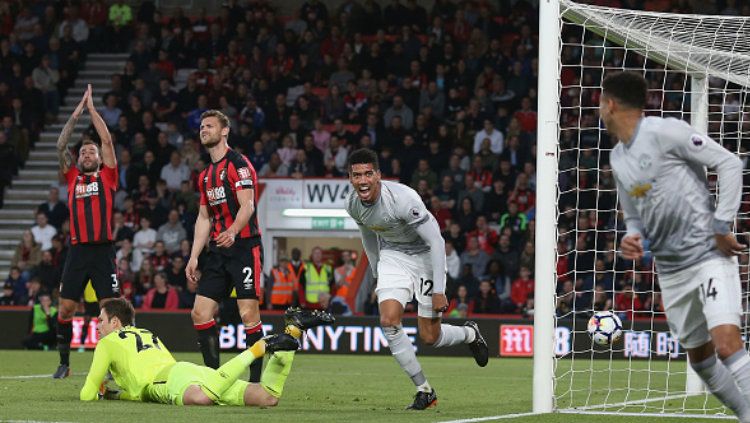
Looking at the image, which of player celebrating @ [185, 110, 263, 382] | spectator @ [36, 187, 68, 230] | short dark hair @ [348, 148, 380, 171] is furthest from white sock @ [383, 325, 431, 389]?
spectator @ [36, 187, 68, 230]

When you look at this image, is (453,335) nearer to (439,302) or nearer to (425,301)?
(425,301)

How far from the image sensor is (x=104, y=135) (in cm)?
1139

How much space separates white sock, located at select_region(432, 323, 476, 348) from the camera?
30.9 feet

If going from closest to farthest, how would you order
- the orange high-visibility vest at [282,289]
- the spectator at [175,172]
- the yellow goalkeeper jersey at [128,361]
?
the yellow goalkeeper jersey at [128,361] → the orange high-visibility vest at [282,289] → the spectator at [175,172]

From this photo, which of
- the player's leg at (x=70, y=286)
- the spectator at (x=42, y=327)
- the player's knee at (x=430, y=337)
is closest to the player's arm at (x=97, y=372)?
the player's knee at (x=430, y=337)

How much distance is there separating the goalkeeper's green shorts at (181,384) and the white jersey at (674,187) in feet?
11.6

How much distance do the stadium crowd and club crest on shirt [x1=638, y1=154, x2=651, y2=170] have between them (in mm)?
11625

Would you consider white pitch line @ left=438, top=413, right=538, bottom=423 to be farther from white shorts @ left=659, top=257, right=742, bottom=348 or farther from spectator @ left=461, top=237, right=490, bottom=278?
spectator @ left=461, top=237, right=490, bottom=278

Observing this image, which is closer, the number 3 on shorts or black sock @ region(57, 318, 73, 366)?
the number 3 on shorts

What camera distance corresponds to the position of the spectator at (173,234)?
20984 millimetres

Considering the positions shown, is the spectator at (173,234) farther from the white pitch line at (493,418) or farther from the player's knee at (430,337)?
the white pitch line at (493,418)

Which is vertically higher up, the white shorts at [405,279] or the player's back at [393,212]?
the player's back at [393,212]

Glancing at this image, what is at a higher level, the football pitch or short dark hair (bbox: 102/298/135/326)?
short dark hair (bbox: 102/298/135/326)

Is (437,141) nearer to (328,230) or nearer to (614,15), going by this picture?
(328,230)
